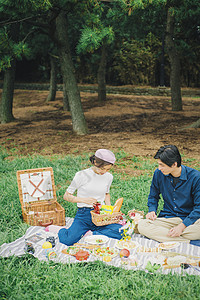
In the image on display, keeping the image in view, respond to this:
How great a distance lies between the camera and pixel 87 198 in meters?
3.65

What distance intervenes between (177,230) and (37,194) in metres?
1.92

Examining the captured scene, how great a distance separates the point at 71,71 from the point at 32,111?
5.93m

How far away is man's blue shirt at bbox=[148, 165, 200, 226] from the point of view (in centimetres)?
340

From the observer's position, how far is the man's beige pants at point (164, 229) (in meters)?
3.39

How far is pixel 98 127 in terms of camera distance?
11.2m

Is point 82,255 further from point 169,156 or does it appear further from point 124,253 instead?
point 169,156

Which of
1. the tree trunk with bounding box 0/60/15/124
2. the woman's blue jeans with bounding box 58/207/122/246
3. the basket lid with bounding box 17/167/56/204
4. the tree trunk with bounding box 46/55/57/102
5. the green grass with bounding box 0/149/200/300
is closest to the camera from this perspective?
the green grass with bounding box 0/149/200/300

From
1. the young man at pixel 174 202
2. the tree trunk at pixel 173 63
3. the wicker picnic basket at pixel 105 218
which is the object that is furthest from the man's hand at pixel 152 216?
the tree trunk at pixel 173 63

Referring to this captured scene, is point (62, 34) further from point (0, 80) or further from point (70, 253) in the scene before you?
point (0, 80)

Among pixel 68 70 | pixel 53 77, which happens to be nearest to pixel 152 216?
pixel 68 70

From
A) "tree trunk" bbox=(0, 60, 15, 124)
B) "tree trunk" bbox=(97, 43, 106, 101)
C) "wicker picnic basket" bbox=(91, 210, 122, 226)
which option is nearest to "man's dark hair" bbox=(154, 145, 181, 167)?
"wicker picnic basket" bbox=(91, 210, 122, 226)

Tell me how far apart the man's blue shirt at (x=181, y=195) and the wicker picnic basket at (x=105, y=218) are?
1.38 feet

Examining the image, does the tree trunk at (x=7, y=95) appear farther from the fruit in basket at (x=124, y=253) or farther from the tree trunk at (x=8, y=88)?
the fruit in basket at (x=124, y=253)

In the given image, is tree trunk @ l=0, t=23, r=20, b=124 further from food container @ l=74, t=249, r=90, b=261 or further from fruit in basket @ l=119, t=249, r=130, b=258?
fruit in basket @ l=119, t=249, r=130, b=258
